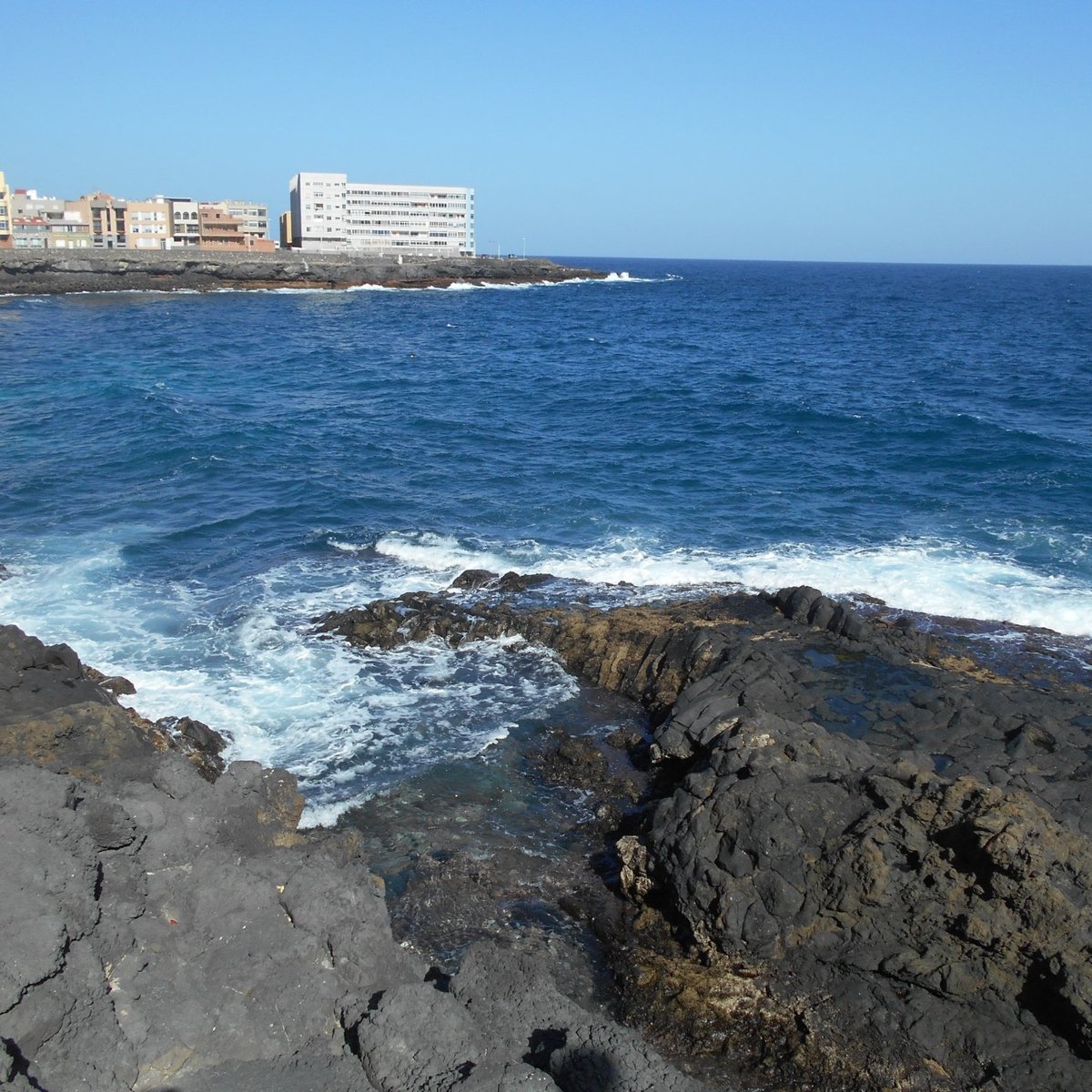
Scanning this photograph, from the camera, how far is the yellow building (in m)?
118

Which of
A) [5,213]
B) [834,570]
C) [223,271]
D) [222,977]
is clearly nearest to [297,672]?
[222,977]

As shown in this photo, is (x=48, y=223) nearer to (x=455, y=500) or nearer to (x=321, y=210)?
(x=321, y=210)

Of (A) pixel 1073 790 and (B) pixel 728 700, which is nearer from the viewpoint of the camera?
(A) pixel 1073 790

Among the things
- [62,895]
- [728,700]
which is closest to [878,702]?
[728,700]

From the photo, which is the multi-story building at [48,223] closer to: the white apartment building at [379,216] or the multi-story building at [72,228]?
the multi-story building at [72,228]

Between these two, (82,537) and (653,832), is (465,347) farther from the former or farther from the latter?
(653,832)

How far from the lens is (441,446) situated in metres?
37.2

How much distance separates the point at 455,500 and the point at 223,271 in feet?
311

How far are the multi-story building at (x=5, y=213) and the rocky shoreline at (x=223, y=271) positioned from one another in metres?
16.0

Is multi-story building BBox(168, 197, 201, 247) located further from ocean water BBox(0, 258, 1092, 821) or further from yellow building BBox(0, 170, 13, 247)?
ocean water BBox(0, 258, 1092, 821)

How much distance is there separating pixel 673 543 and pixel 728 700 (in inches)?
441

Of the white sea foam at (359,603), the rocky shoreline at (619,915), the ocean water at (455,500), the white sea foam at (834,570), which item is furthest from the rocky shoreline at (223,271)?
the rocky shoreline at (619,915)

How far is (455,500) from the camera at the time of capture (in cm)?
3017

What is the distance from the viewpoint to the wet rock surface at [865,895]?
972cm
